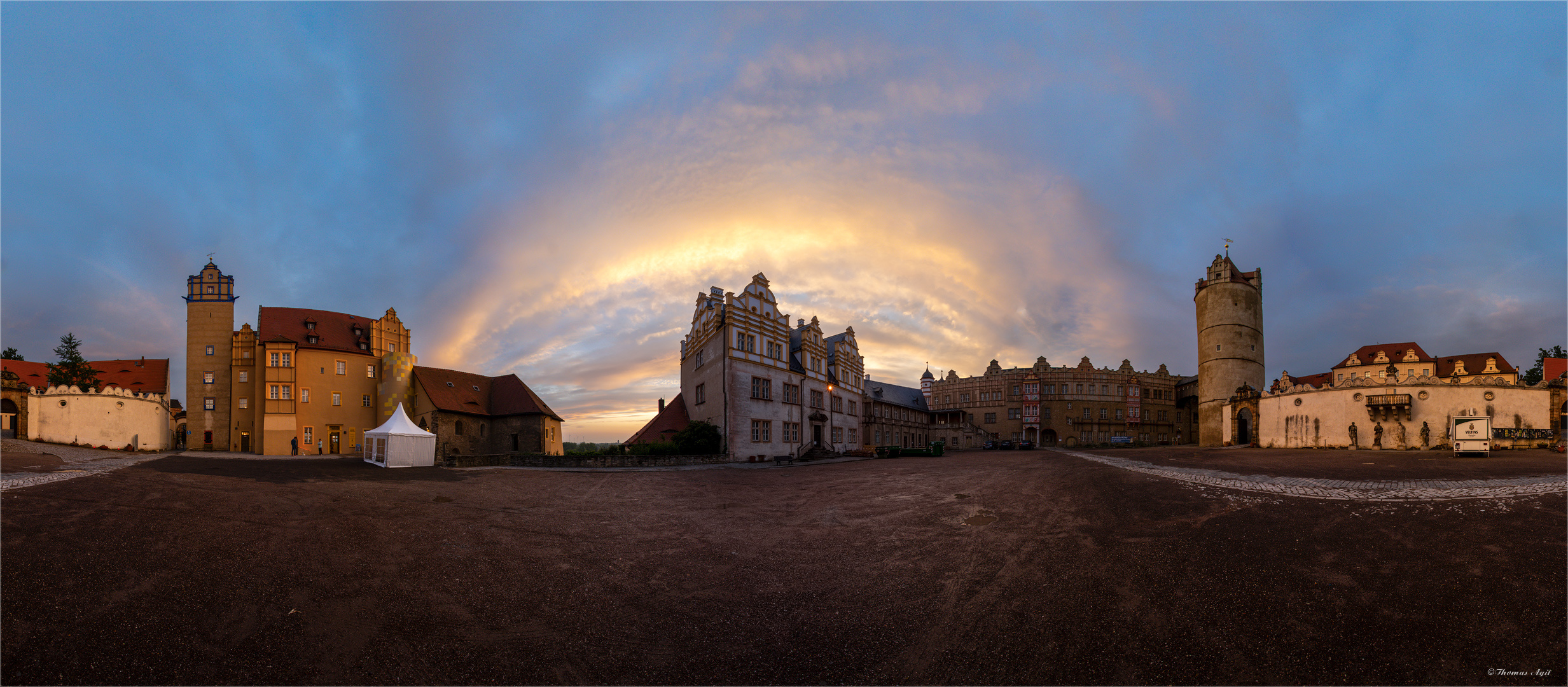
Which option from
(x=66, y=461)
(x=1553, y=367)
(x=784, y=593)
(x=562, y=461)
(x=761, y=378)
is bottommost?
(x=562, y=461)

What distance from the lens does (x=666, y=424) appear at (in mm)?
40844

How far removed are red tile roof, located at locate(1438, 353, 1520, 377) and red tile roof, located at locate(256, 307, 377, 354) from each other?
10029cm

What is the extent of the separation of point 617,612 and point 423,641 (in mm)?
2643

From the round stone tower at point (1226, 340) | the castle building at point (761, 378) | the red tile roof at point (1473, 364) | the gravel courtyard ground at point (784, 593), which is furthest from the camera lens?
the red tile roof at point (1473, 364)

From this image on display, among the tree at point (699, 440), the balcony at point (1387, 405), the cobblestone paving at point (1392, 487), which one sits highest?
the balcony at point (1387, 405)

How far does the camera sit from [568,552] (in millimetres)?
11711

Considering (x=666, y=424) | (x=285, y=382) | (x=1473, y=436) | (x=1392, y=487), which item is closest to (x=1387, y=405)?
(x=1473, y=436)

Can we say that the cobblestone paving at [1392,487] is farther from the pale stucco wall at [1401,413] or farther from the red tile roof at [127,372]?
the red tile roof at [127,372]

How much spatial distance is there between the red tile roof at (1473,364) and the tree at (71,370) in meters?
113

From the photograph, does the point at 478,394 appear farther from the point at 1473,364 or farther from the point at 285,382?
the point at 1473,364

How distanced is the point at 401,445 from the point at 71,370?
114ft

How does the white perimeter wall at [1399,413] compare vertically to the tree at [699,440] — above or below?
above

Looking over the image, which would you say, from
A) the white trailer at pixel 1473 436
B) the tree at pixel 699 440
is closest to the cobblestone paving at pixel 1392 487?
the white trailer at pixel 1473 436

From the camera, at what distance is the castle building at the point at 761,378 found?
117 ft
